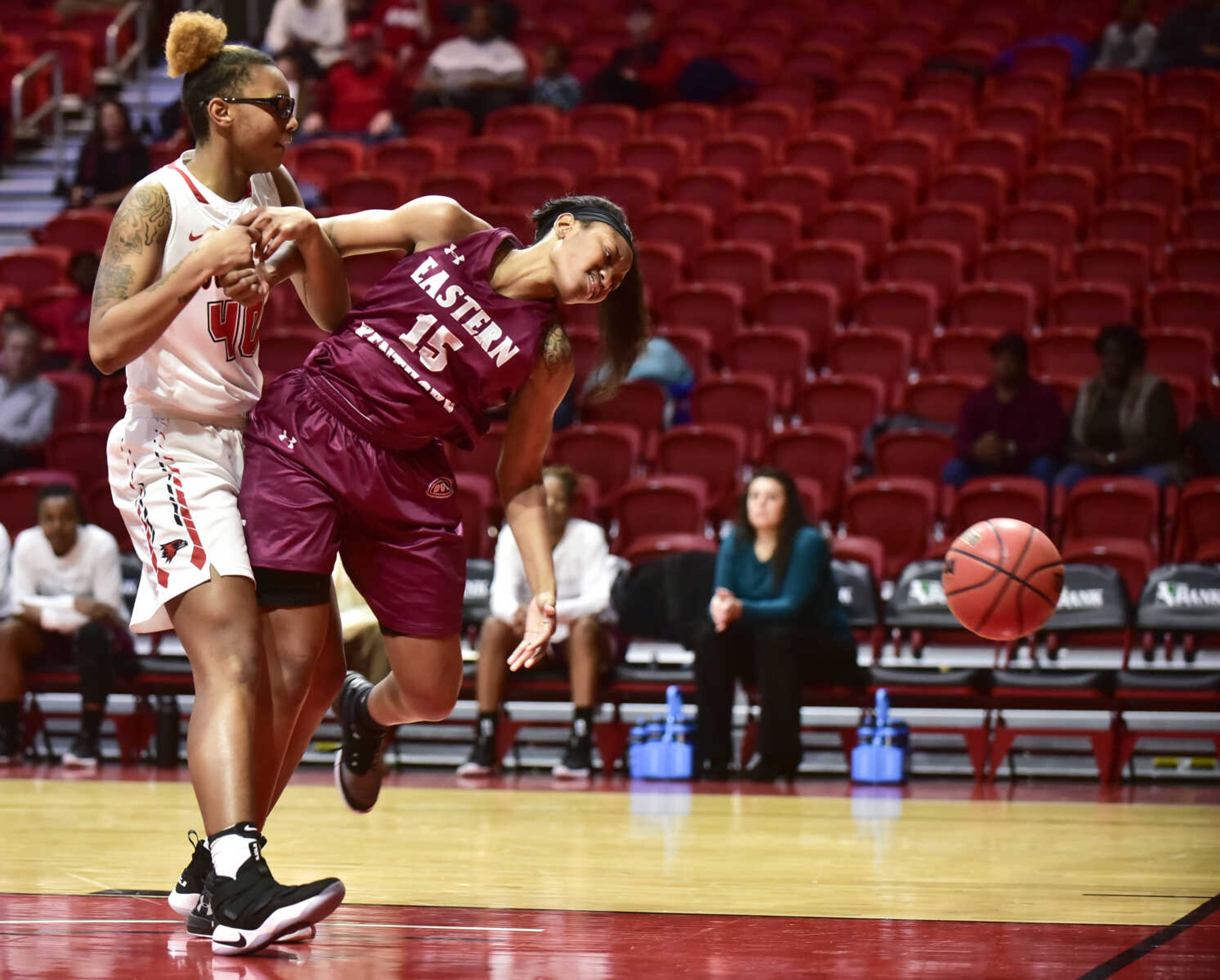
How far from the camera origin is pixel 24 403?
9.59 m

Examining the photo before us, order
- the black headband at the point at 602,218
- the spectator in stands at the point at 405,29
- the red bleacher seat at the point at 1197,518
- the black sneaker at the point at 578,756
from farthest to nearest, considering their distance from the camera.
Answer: the spectator in stands at the point at 405,29, the red bleacher seat at the point at 1197,518, the black sneaker at the point at 578,756, the black headband at the point at 602,218

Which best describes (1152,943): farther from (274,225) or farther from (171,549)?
(274,225)

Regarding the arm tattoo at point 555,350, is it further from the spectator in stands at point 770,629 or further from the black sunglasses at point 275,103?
the spectator in stands at point 770,629

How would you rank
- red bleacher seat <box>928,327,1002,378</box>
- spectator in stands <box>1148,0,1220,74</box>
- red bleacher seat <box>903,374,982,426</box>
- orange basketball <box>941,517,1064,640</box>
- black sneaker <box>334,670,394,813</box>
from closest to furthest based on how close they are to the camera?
1. black sneaker <box>334,670,394,813</box>
2. orange basketball <box>941,517,1064,640</box>
3. red bleacher seat <box>903,374,982,426</box>
4. red bleacher seat <box>928,327,1002,378</box>
5. spectator in stands <box>1148,0,1220,74</box>

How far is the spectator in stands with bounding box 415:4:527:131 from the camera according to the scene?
45.8 feet

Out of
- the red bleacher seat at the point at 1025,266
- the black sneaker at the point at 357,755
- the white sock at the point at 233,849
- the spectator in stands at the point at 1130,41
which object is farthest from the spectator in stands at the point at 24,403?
the spectator in stands at the point at 1130,41

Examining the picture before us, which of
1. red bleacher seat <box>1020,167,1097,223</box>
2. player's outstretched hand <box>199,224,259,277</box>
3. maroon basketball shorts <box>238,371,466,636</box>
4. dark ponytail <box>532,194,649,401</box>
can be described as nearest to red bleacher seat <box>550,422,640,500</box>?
red bleacher seat <box>1020,167,1097,223</box>

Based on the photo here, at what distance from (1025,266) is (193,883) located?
8.27 m

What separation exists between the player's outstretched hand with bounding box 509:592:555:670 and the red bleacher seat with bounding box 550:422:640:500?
5.40 meters

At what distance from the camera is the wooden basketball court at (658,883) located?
309 centimetres

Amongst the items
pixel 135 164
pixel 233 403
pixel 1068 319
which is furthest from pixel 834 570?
pixel 135 164

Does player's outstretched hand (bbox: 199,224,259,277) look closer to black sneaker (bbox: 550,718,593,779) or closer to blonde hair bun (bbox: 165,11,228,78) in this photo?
blonde hair bun (bbox: 165,11,228,78)

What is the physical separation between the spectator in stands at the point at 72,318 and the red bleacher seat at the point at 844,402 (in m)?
4.31

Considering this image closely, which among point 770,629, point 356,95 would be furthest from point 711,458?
point 356,95
